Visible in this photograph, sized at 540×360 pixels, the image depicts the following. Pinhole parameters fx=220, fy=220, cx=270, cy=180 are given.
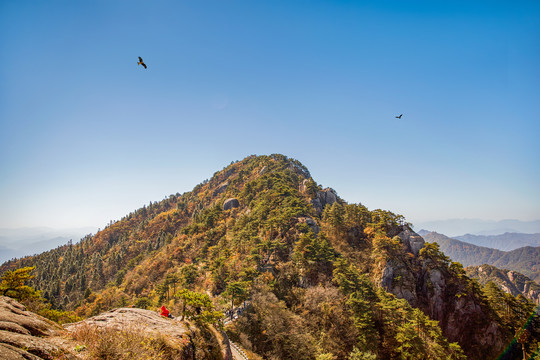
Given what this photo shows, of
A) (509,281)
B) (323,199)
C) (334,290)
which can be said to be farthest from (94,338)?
(509,281)

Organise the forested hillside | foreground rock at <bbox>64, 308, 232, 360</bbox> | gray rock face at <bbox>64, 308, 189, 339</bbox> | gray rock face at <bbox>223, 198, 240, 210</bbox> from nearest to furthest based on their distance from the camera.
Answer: foreground rock at <bbox>64, 308, 232, 360</bbox>
gray rock face at <bbox>64, 308, 189, 339</bbox>
the forested hillside
gray rock face at <bbox>223, 198, 240, 210</bbox>

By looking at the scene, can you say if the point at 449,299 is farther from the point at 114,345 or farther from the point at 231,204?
the point at 231,204

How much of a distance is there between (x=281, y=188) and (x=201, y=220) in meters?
31.1

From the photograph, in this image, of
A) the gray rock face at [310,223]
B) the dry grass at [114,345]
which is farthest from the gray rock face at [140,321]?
the gray rock face at [310,223]

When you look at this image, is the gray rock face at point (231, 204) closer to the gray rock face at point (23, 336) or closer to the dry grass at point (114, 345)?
the dry grass at point (114, 345)

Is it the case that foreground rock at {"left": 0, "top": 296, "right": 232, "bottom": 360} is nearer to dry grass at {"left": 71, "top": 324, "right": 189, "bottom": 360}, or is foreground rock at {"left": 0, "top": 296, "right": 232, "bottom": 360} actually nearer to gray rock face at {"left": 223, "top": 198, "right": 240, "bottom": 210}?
dry grass at {"left": 71, "top": 324, "right": 189, "bottom": 360}

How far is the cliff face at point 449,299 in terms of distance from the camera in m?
36.8

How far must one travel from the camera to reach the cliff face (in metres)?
36.8

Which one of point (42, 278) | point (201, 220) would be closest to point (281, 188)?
point (201, 220)

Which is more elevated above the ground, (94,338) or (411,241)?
(94,338)

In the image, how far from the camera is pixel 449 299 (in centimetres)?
3966

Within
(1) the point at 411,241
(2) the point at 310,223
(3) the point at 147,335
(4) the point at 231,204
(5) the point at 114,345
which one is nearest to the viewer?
(5) the point at 114,345

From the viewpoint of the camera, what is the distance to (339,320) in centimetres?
3050

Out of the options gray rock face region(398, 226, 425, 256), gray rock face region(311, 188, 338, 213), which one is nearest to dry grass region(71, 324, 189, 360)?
gray rock face region(398, 226, 425, 256)
